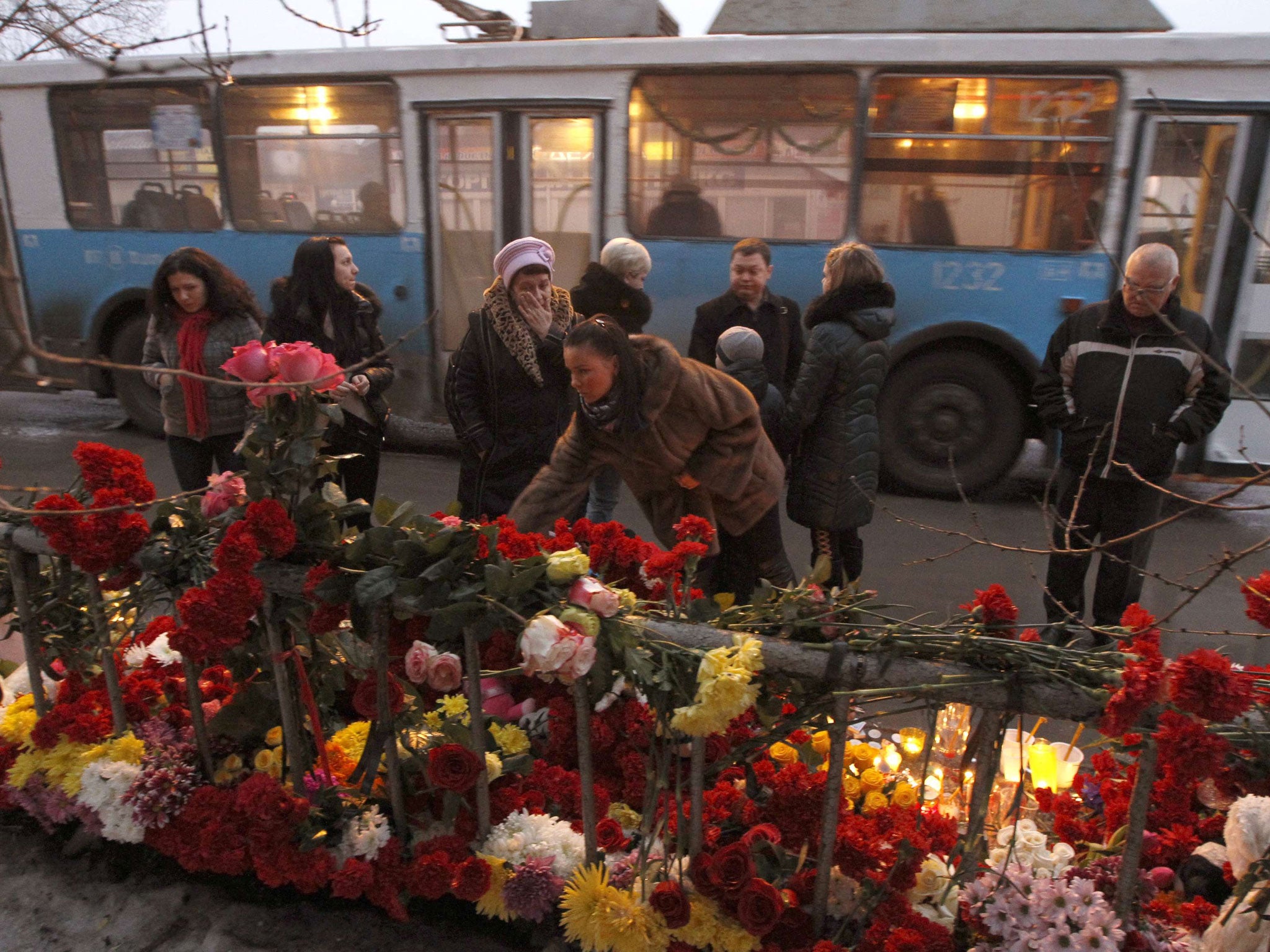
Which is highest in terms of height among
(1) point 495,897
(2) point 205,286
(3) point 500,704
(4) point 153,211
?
(4) point 153,211

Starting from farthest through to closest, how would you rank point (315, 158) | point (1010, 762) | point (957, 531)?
point (315, 158)
point (957, 531)
point (1010, 762)

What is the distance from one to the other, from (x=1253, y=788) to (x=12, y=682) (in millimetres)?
3169

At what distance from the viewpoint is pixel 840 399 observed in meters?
3.89

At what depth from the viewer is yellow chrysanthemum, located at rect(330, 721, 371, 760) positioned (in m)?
2.46

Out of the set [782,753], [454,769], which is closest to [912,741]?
[782,753]

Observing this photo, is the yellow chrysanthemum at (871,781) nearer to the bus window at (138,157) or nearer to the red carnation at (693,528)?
the red carnation at (693,528)

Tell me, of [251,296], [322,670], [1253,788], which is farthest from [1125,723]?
[251,296]

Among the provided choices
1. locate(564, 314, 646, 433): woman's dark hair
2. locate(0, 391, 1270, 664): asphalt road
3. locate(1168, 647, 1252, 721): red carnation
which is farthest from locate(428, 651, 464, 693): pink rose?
locate(0, 391, 1270, 664): asphalt road

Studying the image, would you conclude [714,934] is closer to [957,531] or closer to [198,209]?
[957,531]

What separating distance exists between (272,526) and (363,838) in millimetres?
739

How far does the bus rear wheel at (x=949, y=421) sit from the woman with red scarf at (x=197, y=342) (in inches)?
167

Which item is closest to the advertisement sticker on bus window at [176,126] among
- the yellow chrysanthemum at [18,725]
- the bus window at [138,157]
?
the bus window at [138,157]

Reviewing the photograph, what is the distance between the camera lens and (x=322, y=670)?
7.66 ft

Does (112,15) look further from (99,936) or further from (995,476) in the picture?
(995,476)
